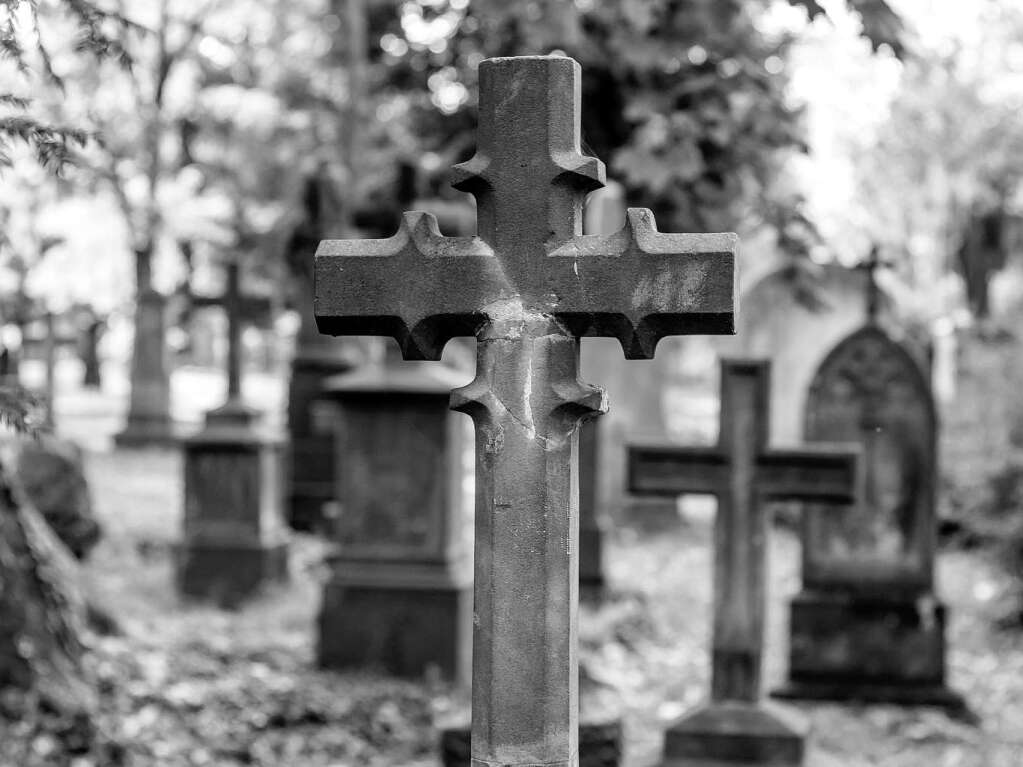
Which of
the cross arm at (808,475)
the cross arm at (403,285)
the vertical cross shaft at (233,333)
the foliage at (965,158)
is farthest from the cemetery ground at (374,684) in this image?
the foliage at (965,158)

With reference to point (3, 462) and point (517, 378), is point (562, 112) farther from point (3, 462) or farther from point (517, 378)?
point (3, 462)

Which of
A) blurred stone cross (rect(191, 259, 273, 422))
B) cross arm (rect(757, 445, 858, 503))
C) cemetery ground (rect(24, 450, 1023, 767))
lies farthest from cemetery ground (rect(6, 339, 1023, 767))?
blurred stone cross (rect(191, 259, 273, 422))

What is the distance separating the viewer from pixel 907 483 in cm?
780

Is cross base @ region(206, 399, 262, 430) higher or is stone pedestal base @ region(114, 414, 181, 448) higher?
cross base @ region(206, 399, 262, 430)

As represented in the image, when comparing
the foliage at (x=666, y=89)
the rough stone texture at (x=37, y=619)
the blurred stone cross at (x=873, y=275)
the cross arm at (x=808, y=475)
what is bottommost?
the rough stone texture at (x=37, y=619)

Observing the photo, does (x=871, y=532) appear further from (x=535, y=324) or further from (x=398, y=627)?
(x=535, y=324)

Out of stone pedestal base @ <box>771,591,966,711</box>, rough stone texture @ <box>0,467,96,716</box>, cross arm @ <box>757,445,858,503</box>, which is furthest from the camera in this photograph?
stone pedestal base @ <box>771,591,966,711</box>

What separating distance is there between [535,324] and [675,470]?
3.17 meters

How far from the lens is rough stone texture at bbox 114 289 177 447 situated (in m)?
18.2

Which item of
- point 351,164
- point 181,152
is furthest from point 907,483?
point 181,152

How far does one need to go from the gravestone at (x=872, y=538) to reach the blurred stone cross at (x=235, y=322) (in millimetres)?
4397

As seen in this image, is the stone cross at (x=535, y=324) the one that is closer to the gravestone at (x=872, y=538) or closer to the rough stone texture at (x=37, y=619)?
the rough stone texture at (x=37, y=619)

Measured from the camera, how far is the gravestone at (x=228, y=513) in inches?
381

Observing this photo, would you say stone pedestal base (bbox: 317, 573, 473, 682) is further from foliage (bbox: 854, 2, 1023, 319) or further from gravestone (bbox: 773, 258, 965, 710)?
foliage (bbox: 854, 2, 1023, 319)
